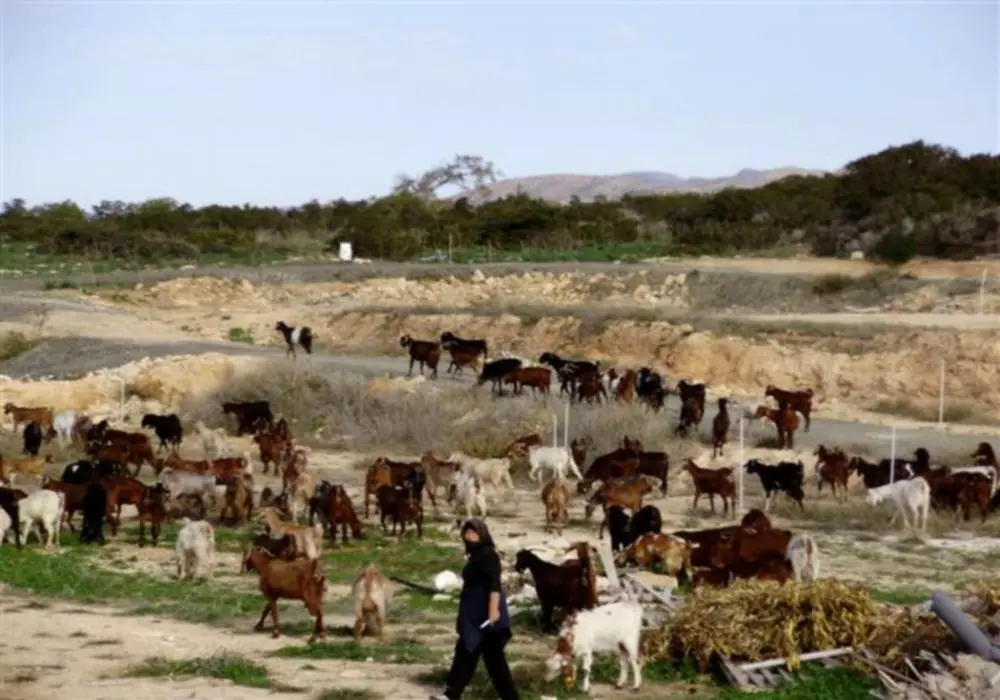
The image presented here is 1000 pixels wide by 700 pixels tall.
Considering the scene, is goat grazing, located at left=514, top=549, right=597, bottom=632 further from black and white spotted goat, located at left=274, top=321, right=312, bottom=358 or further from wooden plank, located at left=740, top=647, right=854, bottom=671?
black and white spotted goat, located at left=274, top=321, right=312, bottom=358

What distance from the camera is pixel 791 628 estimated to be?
12008mm

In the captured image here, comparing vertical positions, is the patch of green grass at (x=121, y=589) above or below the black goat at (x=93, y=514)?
below

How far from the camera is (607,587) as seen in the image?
13938 mm

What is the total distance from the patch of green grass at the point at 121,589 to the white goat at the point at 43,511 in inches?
20.7

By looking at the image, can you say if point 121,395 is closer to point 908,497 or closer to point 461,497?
point 461,497

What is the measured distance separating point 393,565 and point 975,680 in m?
8.01

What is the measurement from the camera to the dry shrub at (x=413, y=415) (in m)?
27.0

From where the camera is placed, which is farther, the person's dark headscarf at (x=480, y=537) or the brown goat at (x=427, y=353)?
the brown goat at (x=427, y=353)

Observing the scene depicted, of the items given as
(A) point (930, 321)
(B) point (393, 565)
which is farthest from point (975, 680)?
(A) point (930, 321)

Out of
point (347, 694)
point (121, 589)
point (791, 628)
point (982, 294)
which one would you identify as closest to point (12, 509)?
point (121, 589)

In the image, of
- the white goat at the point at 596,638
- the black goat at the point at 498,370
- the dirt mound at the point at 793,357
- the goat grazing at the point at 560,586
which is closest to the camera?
the white goat at the point at 596,638

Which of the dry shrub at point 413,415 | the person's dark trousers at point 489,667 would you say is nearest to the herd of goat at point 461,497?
the person's dark trousers at point 489,667

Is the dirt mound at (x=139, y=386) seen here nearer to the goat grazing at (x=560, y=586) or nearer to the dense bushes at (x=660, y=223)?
the goat grazing at (x=560, y=586)

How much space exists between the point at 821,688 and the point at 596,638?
1826mm
